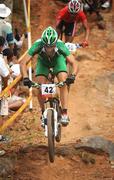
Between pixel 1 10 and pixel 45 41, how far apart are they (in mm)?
3094

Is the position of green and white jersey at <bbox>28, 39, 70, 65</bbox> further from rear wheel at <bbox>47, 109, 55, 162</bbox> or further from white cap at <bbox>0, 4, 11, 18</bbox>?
white cap at <bbox>0, 4, 11, 18</bbox>

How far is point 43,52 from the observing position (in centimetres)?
845

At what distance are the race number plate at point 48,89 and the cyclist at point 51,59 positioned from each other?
1.35 feet

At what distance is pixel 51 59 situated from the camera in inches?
338

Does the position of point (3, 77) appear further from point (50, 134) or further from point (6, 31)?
point (6, 31)

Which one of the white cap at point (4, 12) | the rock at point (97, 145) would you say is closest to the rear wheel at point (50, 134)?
the rock at point (97, 145)

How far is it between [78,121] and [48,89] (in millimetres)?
3244

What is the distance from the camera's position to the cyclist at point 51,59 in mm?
8186

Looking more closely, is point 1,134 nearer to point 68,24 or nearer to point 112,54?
point 68,24

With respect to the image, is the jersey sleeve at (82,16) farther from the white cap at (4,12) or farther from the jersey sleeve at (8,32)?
the jersey sleeve at (8,32)

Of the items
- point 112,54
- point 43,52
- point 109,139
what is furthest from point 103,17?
point 43,52

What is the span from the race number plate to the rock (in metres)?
1.74

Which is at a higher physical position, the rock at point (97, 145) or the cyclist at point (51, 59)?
the cyclist at point (51, 59)

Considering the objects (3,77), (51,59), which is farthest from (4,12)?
(51,59)
